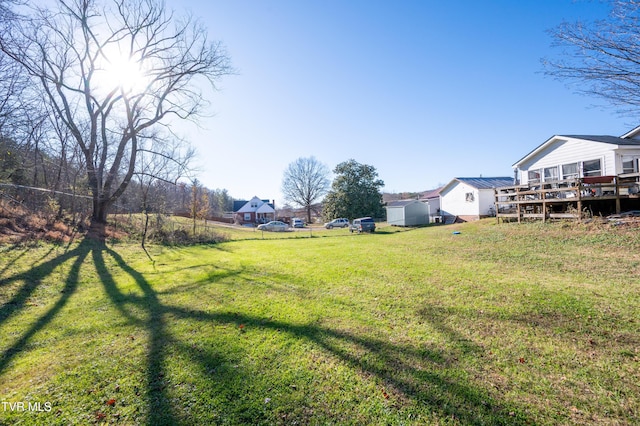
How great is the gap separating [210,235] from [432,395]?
1880 centimetres

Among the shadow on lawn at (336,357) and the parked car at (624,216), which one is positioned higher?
the parked car at (624,216)

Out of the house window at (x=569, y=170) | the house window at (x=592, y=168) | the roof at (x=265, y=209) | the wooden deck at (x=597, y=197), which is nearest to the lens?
the wooden deck at (x=597, y=197)

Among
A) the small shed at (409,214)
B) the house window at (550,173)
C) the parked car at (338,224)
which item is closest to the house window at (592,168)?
the house window at (550,173)

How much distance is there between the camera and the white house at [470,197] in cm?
2152

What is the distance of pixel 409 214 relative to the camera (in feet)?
87.0

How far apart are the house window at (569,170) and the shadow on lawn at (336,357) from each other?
55.0ft

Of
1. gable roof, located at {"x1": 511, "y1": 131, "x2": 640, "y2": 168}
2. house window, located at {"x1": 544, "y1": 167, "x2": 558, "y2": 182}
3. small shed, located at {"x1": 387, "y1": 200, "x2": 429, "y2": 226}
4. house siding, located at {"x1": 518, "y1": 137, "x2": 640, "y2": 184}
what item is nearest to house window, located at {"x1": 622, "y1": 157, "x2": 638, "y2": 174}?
house siding, located at {"x1": 518, "y1": 137, "x2": 640, "y2": 184}

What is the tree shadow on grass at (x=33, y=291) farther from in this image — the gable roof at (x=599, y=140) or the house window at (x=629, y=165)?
the house window at (x=629, y=165)

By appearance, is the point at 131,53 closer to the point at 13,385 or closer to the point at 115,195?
the point at 115,195

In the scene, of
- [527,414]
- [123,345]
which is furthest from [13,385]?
[527,414]

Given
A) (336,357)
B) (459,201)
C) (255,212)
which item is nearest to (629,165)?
(459,201)

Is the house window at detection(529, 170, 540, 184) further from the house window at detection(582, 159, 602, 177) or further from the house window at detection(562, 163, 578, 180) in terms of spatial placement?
the house window at detection(582, 159, 602, 177)

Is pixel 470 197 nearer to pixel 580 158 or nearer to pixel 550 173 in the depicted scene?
pixel 550 173

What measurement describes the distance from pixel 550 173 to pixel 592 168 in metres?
2.14
